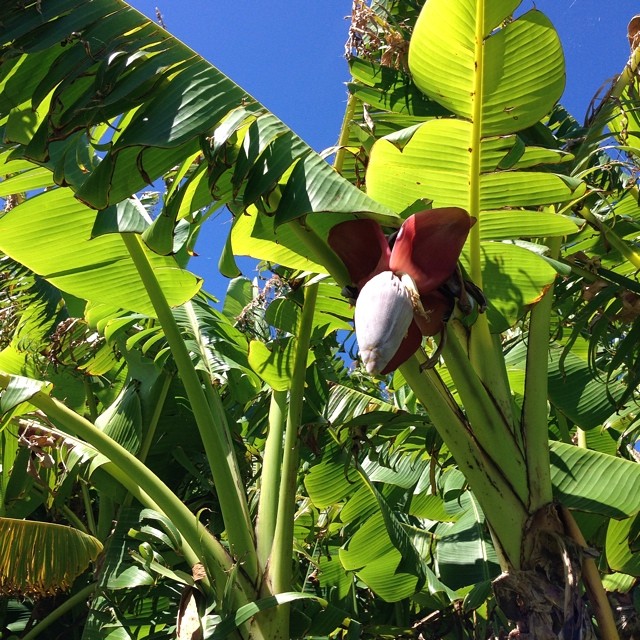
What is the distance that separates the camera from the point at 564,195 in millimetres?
1569

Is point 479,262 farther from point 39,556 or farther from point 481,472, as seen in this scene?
point 39,556

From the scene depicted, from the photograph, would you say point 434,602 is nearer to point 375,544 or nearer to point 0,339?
point 375,544

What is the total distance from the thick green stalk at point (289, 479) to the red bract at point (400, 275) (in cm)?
72

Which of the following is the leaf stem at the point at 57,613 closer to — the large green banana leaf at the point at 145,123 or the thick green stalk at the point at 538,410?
the large green banana leaf at the point at 145,123

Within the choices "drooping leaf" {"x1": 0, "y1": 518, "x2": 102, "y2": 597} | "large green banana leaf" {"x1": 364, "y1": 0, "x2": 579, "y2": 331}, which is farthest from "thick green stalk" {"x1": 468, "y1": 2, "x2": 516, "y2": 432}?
"drooping leaf" {"x1": 0, "y1": 518, "x2": 102, "y2": 597}

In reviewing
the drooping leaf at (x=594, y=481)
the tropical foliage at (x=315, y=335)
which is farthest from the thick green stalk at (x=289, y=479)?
the drooping leaf at (x=594, y=481)

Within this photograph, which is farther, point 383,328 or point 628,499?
point 628,499

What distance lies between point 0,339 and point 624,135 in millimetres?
2263

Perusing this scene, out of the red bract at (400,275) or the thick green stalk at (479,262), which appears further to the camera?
the thick green stalk at (479,262)

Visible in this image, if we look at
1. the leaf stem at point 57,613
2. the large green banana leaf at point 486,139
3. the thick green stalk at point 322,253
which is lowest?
the leaf stem at point 57,613

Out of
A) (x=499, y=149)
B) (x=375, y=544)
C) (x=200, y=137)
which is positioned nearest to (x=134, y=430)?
(x=375, y=544)

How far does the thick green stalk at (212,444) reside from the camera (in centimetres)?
188

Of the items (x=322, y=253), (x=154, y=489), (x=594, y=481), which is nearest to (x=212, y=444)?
(x=154, y=489)

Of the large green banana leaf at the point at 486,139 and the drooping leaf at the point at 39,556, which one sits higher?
the large green banana leaf at the point at 486,139
